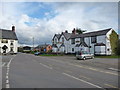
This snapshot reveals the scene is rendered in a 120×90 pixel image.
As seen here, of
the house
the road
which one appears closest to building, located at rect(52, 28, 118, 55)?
the house

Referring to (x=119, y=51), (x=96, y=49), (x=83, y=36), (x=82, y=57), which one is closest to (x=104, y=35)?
(x=96, y=49)

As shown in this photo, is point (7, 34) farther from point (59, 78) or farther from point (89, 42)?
point (59, 78)

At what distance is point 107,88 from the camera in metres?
7.87

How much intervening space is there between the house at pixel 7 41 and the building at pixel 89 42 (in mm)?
26653

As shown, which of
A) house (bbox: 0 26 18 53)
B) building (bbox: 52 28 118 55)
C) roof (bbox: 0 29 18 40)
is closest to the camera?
building (bbox: 52 28 118 55)

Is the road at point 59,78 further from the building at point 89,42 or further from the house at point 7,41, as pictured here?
the house at point 7,41

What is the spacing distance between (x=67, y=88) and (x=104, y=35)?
4129 cm

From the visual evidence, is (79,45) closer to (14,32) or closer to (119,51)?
(119,51)

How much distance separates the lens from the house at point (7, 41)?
7883 centimetres

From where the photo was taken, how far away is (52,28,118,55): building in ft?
153

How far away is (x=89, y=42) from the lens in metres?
52.1

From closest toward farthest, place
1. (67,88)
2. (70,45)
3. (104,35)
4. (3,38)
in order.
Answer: (67,88) → (104,35) → (70,45) → (3,38)

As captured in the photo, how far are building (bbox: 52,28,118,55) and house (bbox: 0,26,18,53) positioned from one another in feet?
87.4

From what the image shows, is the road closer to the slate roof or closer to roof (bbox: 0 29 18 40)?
the slate roof
